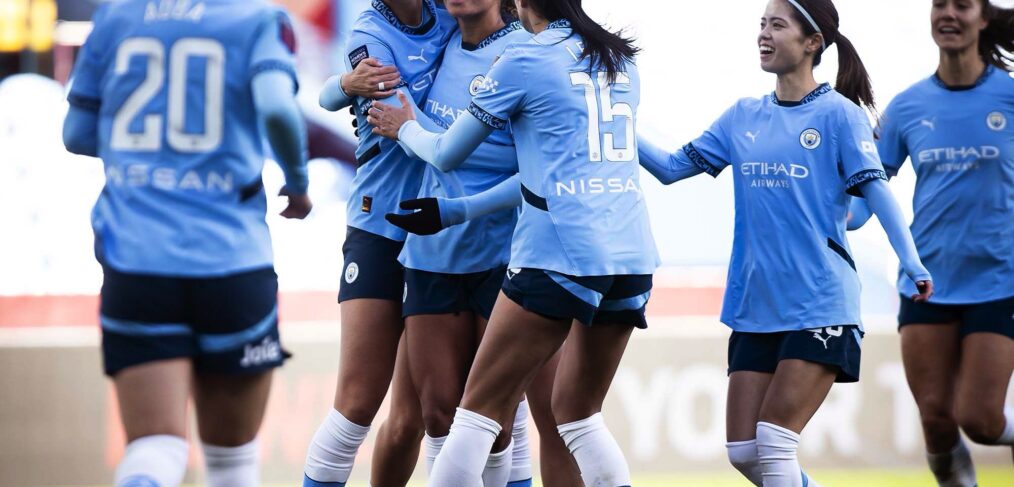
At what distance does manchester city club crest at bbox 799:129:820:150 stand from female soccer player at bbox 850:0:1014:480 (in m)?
1.06

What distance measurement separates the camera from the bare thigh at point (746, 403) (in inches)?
170

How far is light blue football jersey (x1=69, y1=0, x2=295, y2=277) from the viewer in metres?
3.09

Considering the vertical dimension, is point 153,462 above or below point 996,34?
below

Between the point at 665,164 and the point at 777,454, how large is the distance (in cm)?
106

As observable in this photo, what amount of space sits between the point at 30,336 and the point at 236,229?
14.0 ft

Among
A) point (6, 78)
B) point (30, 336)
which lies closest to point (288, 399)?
point (30, 336)

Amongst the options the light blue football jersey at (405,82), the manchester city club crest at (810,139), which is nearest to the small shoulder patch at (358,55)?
the light blue football jersey at (405,82)

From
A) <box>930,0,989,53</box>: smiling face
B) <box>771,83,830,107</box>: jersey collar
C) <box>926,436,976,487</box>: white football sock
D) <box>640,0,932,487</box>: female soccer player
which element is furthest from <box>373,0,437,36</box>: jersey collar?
<box>926,436,976,487</box>: white football sock

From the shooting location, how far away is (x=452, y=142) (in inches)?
148

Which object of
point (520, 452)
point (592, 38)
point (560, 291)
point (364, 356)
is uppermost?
point (592, 38)

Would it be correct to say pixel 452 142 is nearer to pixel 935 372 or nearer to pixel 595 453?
pixel 595 453

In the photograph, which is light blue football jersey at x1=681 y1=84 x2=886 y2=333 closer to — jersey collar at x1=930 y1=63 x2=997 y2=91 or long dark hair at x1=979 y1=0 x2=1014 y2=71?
jersey collar at x1=930 y1=63 x2=997 y2=91

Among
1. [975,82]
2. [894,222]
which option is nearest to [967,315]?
[975,82]

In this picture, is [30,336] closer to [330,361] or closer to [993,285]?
[330,361]
